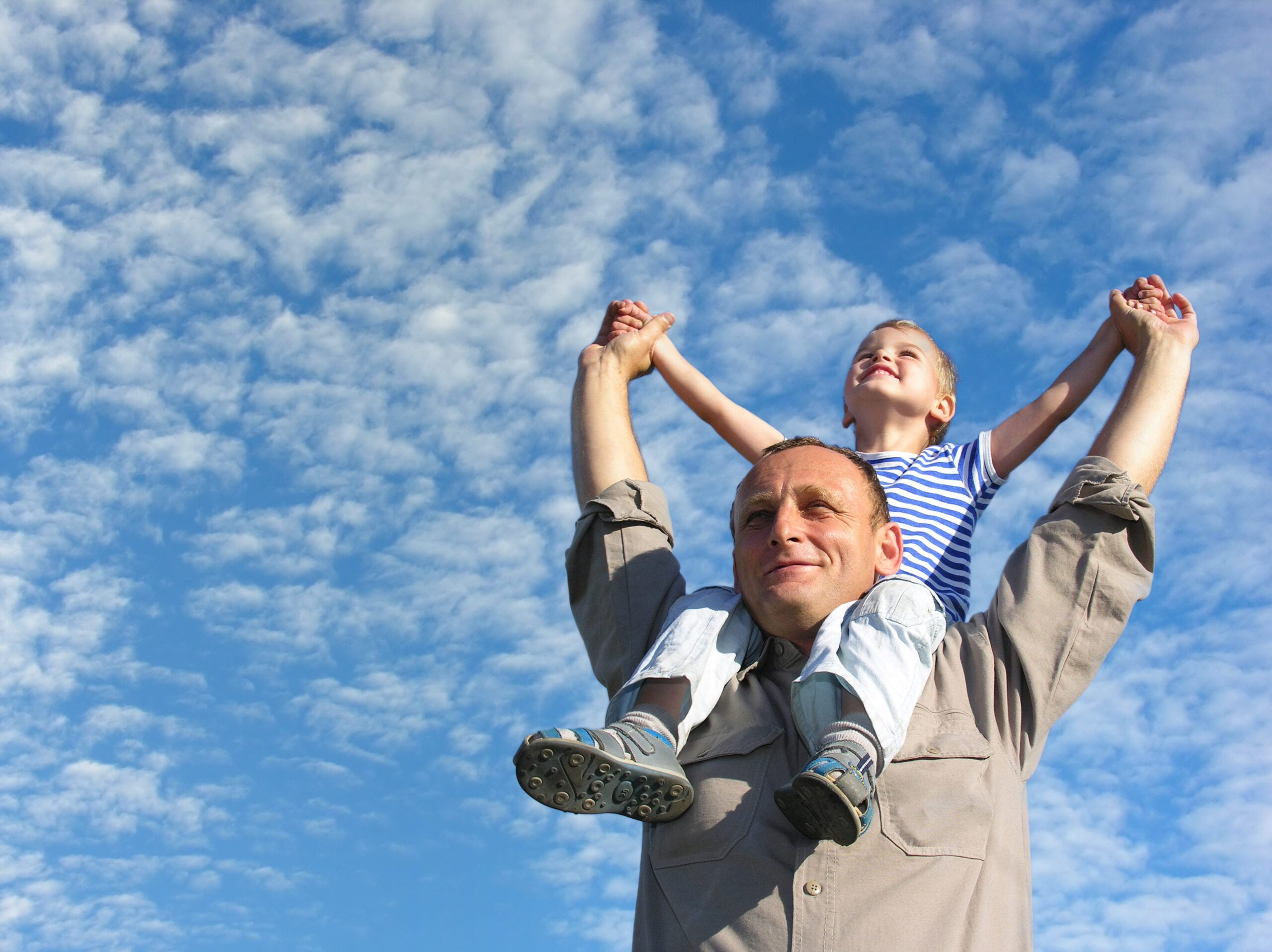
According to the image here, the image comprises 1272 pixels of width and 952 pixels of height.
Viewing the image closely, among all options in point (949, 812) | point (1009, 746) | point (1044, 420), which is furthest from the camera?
point (1044, 420)

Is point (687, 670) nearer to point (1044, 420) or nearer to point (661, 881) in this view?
point (661, 881)

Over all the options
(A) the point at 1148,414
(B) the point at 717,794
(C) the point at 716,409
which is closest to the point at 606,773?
(B) the point at 717,794

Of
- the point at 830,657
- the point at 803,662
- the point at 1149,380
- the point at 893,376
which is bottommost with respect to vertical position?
the point at 830,657

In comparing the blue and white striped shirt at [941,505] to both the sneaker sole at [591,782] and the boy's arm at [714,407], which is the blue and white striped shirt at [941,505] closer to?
the boy's arm at [714,407]

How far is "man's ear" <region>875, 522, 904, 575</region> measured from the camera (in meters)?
4.85

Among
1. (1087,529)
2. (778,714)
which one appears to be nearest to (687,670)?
(778,714)

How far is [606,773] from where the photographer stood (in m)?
3.80

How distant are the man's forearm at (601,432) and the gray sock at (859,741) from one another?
70.2 inches

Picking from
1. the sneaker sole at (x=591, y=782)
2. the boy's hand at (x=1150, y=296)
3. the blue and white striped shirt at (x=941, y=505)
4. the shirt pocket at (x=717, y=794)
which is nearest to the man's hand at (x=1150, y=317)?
the boy's hand at (x=1150, y=296)

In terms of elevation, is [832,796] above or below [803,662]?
below

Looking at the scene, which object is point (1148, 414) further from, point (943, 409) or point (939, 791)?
point (943, 409)

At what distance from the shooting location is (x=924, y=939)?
364 cm

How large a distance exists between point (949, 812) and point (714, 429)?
10.8 ft

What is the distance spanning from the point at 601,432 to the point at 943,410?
7.79 feet
